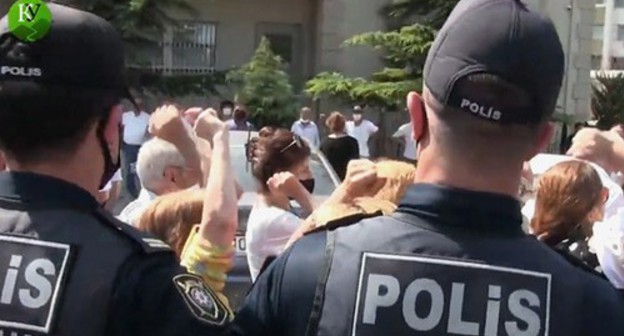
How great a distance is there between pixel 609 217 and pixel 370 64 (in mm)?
21003

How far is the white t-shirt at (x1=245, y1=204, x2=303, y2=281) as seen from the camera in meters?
4.94

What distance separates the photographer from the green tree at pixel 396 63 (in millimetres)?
22694

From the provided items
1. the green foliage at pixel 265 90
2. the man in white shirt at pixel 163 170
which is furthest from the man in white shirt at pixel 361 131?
the man in white shirt at pixel 163 170

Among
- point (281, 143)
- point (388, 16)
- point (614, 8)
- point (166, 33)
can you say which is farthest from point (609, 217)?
point (614, 8)

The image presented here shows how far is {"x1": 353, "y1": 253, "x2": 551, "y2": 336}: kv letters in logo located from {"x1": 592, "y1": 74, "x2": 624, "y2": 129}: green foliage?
25.5 metres

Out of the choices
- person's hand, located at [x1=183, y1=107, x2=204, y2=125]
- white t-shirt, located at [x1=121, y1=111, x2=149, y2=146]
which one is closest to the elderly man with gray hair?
person's hand, located at [x1=183, y1=107, x2=204, y2=125]

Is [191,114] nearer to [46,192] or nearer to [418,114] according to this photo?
[46,192]

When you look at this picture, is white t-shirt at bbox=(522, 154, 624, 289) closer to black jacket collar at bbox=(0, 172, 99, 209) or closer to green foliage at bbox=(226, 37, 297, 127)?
black jacket collar at bbox=(0, 172, 99, 209)

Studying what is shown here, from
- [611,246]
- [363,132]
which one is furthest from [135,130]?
[611,246]

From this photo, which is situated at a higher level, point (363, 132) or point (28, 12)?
point (28, 12)

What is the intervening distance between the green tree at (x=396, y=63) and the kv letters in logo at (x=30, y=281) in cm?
1991

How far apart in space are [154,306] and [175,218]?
163 centimetres

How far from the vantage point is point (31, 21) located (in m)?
2.48

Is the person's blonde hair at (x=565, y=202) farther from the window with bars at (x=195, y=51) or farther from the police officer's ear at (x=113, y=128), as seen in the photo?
the window with bars at (x=195, y=51)
